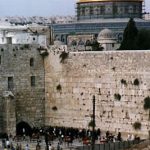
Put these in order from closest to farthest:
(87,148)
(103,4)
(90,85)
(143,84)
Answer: (87,148), (143,84), (90,85), (103,4)

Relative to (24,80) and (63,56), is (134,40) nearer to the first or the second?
(63,56)

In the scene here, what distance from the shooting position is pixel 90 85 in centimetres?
3803

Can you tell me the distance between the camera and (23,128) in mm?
39969

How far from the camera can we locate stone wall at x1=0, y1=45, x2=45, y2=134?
3956cm

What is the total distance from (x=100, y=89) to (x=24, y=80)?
458cm

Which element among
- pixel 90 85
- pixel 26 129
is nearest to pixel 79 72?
pixel 90 85

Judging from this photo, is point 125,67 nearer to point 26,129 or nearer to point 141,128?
point 141,128

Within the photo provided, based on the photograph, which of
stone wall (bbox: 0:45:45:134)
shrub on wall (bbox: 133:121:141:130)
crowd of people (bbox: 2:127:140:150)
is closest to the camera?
crowd of people (bbox: 2:127:140:150)

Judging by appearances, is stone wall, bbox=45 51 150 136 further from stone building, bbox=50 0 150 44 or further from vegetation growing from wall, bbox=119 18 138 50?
stone building, bbox=50 0 150 44

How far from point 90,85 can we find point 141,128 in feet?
12.8

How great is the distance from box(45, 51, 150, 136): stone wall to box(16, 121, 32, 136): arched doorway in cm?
107

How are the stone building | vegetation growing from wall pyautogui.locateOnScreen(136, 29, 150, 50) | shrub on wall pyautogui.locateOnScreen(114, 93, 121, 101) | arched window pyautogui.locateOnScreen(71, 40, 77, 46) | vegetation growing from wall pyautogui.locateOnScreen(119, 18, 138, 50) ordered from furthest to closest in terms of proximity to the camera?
the stone building < arched window pyautogui.locateOnScreen(71, 40, 77, 46) < vegetation growing from wall pyautogui.locateOnScreen(136, 29, 150, 50) < vegetation growing from wall pyautogui.locateOnScreen(119, 18, 138, 50) < shrub on wall pyautogui.locateOnScreen(114, 93, 121, 101)

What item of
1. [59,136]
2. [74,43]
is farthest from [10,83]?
[74,43]

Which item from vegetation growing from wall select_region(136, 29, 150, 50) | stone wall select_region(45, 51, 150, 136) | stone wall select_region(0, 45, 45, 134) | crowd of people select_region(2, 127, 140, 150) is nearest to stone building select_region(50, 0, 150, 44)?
vegetation growing from wall select_region(136, 29, 150, 50)
